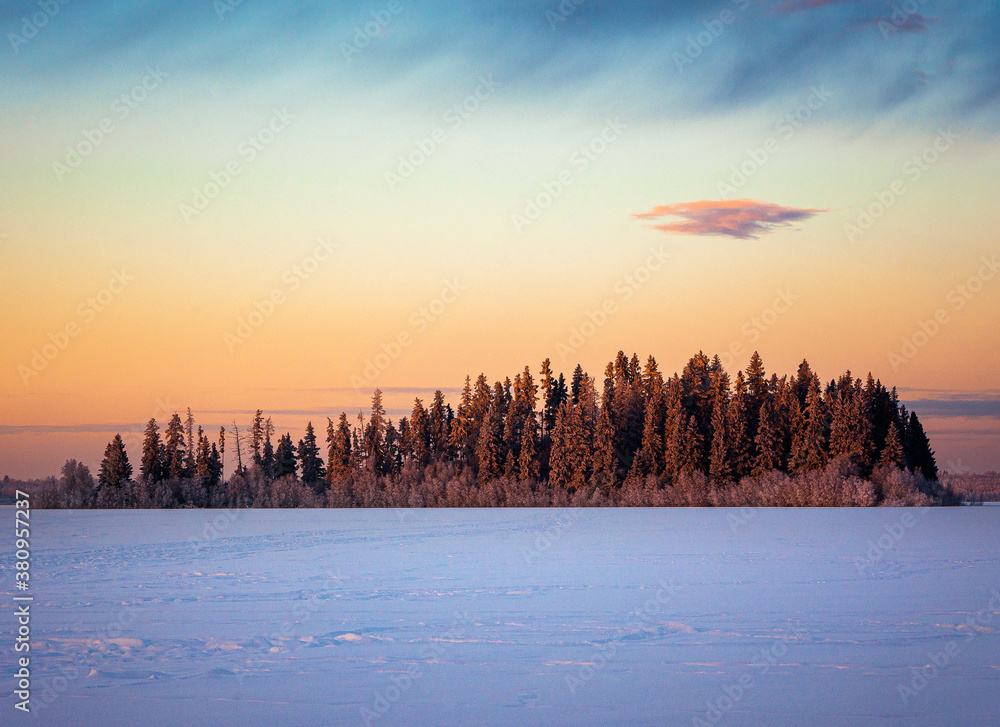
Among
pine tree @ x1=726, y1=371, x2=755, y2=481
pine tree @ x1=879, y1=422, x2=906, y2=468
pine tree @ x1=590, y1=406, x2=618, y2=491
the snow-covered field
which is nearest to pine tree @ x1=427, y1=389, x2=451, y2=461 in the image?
pine tree @ x1=590, y1=406, x2=618, y2=491

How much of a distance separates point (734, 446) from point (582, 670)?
66943 mm

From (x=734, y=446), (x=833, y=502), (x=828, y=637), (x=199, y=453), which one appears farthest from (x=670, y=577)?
(x=199, y=453)

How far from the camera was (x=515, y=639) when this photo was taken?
12.6 meters

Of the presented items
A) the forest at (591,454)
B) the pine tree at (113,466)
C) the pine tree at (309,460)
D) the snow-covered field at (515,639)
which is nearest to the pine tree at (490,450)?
the forest at (591,454)

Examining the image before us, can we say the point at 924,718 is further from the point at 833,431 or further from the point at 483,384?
the point at 483,384

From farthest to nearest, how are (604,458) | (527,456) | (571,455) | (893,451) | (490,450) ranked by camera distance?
1. (490,450)
2. (527,456)
3. (571,455)
4. (604,458)
5. (893,451)

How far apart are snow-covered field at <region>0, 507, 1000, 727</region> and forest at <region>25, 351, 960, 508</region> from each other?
4884 cm

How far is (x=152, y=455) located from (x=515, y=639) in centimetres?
7578

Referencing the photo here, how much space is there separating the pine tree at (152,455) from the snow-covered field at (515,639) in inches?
2323

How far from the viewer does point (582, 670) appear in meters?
10.8

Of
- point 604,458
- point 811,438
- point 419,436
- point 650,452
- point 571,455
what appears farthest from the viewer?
point 419,436

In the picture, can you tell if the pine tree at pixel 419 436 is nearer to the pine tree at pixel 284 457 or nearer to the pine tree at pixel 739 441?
the pine tree at pixel 284 457

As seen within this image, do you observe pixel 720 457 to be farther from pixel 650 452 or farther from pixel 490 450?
pixel 490 450

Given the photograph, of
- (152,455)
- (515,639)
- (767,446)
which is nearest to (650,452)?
(767,446)
